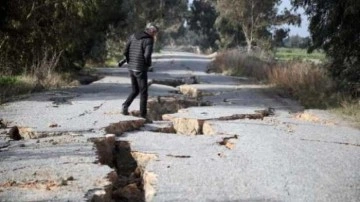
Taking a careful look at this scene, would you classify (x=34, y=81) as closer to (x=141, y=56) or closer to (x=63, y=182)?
(x=141, y=56)

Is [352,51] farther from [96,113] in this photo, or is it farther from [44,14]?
[44,14]

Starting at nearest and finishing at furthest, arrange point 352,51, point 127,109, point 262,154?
1. point 262,154
2. point 127,109
3. point 352,51

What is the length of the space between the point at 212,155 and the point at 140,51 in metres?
3.54

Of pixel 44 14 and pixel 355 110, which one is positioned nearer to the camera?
pixel 355 110

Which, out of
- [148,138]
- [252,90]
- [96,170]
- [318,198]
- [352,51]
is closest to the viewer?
[318,198]

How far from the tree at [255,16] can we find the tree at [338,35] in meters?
22.9

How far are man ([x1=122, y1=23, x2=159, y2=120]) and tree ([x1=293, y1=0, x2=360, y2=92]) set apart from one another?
4.37 m

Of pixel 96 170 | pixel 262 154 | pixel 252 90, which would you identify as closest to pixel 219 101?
pixel 252 90

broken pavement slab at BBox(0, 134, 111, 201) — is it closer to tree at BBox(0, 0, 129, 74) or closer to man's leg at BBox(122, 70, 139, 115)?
man's leg at BBox(122, 70, 139, 115)

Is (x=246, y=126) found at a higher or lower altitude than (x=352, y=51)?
lower

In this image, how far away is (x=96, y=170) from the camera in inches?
215

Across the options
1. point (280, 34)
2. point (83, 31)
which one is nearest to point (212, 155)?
point (83, 31)

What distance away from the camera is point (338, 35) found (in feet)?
38.4

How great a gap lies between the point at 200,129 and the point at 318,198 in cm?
427
